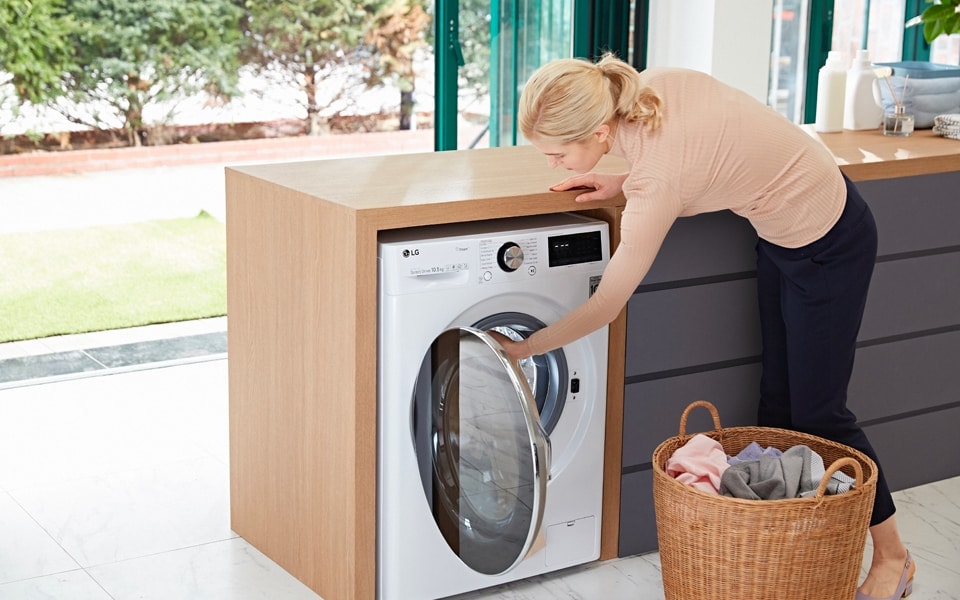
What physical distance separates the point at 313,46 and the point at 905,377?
20.1 ft

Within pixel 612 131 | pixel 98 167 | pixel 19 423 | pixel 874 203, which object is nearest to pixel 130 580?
pixel 19 423

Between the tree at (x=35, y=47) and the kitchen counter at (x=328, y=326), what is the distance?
5.39 meters

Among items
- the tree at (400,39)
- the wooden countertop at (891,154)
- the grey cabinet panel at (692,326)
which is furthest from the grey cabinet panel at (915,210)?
the tree at (400,39)

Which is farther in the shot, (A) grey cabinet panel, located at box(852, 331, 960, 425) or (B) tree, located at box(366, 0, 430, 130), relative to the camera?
(B) tree, located at box(366, 0, 430, 130)

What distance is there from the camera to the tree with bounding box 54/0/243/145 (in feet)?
25.3

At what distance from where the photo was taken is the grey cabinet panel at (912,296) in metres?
2.85

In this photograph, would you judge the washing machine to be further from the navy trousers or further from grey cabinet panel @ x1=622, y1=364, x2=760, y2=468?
the navy trousers

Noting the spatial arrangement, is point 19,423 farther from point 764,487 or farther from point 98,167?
point 98,167

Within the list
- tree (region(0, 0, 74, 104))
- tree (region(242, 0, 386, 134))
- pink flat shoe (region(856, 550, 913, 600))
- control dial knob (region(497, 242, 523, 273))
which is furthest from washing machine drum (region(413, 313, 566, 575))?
tree (region(242, 0, 386, 134))

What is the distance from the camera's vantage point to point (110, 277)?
622 cm

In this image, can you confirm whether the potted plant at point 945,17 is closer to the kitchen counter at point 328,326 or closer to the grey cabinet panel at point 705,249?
the kitchen counter at point 328,326

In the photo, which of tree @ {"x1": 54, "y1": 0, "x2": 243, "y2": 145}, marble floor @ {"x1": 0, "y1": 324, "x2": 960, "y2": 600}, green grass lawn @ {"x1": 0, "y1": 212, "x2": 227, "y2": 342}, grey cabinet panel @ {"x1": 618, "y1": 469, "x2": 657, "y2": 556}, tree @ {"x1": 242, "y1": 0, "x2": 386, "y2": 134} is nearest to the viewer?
marble floor @ {"x1": 0, "y1": 324, "x2": 960, "y2": 600}

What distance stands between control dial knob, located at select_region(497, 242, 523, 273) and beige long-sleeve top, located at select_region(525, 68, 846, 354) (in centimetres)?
17

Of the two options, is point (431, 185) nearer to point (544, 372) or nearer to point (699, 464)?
point (544, 372)
